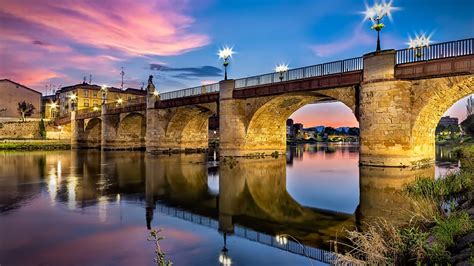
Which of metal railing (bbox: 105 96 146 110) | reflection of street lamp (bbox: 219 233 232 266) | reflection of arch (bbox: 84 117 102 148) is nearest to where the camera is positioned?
reflection of street lamp (bbox: 219 233 232 266)

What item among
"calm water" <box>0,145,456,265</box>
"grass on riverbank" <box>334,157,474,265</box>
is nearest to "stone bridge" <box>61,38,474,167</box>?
"calm water" <box>0,145,456,265</box>

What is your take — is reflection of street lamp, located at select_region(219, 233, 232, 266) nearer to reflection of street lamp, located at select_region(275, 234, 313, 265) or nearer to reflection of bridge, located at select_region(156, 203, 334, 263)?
reflection of bridge, located at select_region(156, 203, 334, 263)

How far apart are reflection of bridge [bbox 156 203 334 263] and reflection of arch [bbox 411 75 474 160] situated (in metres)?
16.0

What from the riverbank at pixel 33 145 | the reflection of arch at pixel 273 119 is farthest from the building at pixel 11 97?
the reflection of arch at pixel 273 119

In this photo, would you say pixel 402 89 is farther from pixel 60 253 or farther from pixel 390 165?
pixel 60 253

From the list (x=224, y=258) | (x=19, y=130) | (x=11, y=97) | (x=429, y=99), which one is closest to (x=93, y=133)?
(x=19, y=130)

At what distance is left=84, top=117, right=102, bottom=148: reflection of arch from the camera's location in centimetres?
6838

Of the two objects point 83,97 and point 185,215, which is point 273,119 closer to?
point 185,215

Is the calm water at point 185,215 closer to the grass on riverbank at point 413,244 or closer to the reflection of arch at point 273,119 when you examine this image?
the grass on riverbank at point 413,244

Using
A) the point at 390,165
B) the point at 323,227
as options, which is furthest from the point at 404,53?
the point at 323,227

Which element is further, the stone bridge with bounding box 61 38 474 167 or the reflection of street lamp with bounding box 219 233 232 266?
the stone bridge with bounding box 61 38 474 167

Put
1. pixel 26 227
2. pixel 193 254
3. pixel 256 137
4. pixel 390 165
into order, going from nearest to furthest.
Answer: pixel 193 254, pixel 26 227, pixel 390 165, pixel 256 137

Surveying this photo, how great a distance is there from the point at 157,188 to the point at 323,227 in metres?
9.97

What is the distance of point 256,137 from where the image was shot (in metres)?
34.2
